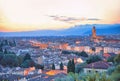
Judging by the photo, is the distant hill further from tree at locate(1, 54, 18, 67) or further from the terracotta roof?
the terracotta roof

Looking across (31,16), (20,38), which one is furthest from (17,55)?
(31,16)

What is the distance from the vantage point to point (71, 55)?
354cm

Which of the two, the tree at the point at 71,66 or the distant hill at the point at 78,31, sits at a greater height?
the distant hill at the point at 78,31

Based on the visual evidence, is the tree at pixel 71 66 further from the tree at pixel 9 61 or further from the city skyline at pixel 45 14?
the tree at pixel 9 61

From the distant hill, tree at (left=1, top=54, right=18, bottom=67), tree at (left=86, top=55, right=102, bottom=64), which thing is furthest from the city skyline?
tree at (left=86, top=55, right=102, bottom=64)

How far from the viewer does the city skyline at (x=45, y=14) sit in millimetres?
3473

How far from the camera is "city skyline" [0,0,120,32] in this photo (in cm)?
347

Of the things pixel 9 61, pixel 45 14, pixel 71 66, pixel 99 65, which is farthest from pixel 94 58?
pixel 9 61

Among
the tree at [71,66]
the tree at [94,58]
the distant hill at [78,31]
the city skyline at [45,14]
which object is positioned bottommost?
the tree at [71,66]

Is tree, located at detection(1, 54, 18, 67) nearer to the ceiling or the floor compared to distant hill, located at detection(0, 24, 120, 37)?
nearer to the floor

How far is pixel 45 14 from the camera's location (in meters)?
3.50

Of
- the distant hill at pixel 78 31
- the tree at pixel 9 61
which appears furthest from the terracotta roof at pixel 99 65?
the tree at pixel 9 61

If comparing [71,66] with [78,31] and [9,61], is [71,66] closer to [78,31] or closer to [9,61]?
[78,31]

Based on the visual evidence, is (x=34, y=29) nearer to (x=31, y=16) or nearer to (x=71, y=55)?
(x=31, y=16)
